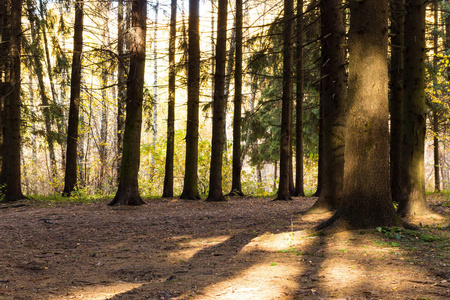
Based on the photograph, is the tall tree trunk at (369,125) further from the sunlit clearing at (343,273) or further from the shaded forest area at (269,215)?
the sunlit clearing at (343,273)

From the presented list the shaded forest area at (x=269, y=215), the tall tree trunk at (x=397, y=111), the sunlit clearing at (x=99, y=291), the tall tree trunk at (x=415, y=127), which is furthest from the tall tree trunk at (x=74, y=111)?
the sunlit clearing at (x=99, y=291)

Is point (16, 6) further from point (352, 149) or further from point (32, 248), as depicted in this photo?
point (352, 149)

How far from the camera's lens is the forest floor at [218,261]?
12.2 feet

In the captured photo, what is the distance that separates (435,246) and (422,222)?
216 centimetres

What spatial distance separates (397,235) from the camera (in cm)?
548

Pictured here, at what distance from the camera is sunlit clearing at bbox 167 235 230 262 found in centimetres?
565

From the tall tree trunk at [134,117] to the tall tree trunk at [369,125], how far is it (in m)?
7.47

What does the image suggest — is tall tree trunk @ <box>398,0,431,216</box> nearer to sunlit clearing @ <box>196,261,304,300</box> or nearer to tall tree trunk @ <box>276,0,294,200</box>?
sunlit clearing @ <box>196,261,304,300</box>

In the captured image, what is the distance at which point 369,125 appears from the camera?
5.77m

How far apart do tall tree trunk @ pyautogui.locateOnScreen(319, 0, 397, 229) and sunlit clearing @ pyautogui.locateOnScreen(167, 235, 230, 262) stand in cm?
208

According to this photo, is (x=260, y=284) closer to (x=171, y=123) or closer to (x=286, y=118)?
(x=286, y=118)

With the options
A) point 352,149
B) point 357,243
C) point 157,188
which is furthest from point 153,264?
point 157,188

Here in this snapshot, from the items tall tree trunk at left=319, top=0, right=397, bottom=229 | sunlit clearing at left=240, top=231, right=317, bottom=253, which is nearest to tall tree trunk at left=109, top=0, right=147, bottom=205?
sunlit clearing at left=240, top=231, right=317, bottom=253

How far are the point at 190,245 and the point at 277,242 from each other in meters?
1.49
